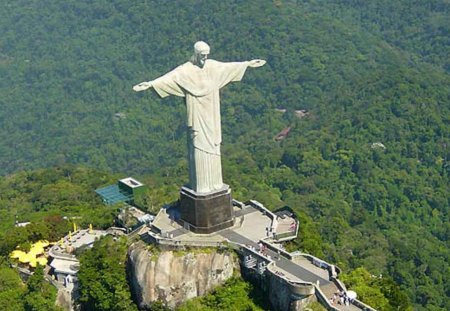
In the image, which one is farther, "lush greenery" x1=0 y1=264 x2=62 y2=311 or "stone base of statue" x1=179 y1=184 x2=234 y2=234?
"lush greenery" x1=0 y1=264 x2=62 y2=311

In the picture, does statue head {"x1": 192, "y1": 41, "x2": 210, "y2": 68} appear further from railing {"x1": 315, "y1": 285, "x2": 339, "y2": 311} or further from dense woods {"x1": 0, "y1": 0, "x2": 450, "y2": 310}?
railing {"x1": 315, "y1": 285, "x2": 339, "y2": 311}

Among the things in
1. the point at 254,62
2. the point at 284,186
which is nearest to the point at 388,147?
the point at 284,186

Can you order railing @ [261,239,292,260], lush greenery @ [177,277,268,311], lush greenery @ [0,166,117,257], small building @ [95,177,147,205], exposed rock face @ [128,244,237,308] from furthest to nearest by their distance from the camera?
small building @ [95,177,147,205], lush greenery @ [0,166,117,257], exposed rock face @ [128,244,237,308], railing @ [261,239,292,260], lush greenery @ [177,277,268,311]

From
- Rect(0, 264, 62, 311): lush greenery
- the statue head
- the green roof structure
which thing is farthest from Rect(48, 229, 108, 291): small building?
the statue head

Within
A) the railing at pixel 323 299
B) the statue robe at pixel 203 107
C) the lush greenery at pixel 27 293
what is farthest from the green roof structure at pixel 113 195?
the railing at pixel 323 299

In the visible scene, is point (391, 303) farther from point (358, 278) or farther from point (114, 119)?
point (114, 119)

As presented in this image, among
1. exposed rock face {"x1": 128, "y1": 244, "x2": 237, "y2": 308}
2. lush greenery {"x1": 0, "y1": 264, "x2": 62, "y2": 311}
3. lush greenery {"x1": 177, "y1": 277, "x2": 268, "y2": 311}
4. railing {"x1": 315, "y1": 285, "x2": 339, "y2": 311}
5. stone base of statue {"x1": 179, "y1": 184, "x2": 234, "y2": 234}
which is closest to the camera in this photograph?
railing {"x1": 315, "y1": 285, "x2": 339, "y2": 311}

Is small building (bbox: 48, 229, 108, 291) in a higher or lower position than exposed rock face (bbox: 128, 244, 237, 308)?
lower
